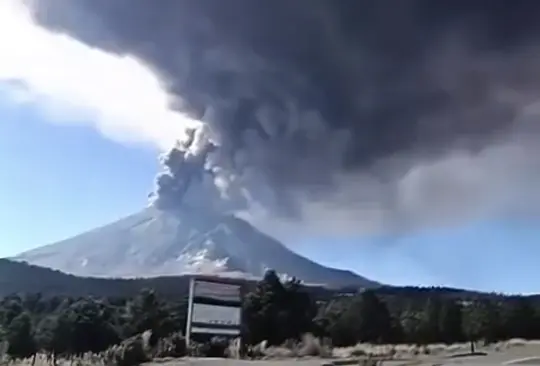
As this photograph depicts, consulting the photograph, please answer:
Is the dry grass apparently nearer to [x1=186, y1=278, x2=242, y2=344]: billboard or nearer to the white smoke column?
[x1=186, y1=278, x2=242, y2=344]: billboard

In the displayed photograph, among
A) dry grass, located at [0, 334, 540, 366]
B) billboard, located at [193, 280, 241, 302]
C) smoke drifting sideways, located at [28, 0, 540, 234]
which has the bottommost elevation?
dry grass, located at [0, 334, 540, 366]

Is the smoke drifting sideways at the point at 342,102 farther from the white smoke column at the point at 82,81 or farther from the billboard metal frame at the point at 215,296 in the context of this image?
the billboard metal frame at the point at 215,296

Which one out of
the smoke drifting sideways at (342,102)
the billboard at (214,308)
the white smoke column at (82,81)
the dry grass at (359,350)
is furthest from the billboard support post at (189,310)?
the white smoke column at (82,81)

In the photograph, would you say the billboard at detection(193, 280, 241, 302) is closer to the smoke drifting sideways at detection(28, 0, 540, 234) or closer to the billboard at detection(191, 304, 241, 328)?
the billboard at detection(191, 304, 241, 328)

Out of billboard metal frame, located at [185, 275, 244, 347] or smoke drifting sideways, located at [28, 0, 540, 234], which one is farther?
smoke drifting sideways, located at [28, 0, 540, 234]

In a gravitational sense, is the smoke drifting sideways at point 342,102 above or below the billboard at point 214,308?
above

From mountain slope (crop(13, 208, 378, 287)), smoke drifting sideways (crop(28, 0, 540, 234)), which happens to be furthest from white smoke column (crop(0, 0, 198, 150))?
mountain slope (crop(13, 208, 378, 287))

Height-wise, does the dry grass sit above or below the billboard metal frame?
below

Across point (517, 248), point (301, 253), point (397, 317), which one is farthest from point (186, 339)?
point (517, 248)
